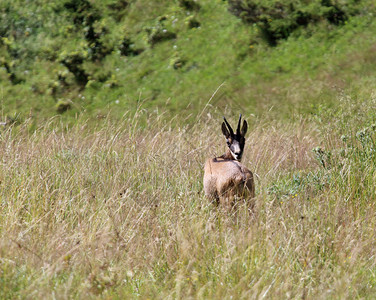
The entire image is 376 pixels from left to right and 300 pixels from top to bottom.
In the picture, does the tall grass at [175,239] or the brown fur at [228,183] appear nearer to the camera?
the tall grass at [175,239]

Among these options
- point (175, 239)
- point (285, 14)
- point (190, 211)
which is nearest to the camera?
point (175, 239)

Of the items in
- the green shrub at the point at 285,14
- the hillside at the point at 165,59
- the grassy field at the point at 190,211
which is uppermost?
the grassy field at the point at 190,211

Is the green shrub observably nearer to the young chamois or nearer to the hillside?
the hillside

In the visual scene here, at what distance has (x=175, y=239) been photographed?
5059mm

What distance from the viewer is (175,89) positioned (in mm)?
17359

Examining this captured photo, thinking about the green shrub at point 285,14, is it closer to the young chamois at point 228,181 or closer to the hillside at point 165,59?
the hillside at point 165,59

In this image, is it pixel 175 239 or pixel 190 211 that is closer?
pixel 175 239

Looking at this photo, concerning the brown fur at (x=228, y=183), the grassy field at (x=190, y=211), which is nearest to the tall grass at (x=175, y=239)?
the grassy field at (x=190, y=211)

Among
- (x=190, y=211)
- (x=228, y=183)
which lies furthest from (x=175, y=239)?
(x=228, y=183)

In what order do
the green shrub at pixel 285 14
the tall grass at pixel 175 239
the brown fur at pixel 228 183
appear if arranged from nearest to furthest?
the tall grass at pixel 175 239 → the brown fur at pixel 228 183 → the green shrub at pixel 285 14

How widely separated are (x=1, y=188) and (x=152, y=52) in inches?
540

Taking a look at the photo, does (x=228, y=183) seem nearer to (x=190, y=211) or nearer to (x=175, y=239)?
(x=190, y=211)

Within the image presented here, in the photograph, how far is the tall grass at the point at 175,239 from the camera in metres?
4.29

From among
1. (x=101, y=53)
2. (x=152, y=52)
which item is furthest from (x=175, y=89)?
(x=101, y=53)
